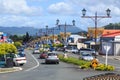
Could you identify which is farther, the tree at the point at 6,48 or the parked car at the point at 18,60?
the tree at the point at 6,48

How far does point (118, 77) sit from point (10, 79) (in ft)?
44.1

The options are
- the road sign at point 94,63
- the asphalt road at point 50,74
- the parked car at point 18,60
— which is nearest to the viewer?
the asphalt road at point 50,74

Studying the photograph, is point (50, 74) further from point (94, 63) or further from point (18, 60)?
point (18, 60)

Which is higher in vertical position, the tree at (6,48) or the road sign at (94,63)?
the tree at (6,48)

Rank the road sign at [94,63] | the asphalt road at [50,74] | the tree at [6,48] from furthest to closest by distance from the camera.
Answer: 1. the tree at [6,48]
2. the road sign at [94,63]
3. the asphalt road at [50,74]

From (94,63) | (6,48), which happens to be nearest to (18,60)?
(6,48)

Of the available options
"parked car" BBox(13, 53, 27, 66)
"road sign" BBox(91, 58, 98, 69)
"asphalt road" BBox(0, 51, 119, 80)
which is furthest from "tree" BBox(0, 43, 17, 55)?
"road sign" BBox(91, 58, 98, 69)

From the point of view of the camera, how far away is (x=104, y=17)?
54.4m

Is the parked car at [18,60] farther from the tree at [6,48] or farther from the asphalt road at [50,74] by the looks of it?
the asphalt road at [50,74]

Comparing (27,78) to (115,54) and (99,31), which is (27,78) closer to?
(115,54)

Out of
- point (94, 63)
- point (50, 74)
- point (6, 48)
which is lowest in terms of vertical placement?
point (50, 74)

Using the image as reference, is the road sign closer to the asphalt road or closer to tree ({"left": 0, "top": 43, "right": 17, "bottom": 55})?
the asphalt road

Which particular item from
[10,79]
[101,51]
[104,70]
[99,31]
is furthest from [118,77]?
[99,31]

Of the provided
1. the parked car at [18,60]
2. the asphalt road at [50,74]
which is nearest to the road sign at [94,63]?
the asphalt road at [50,74]
